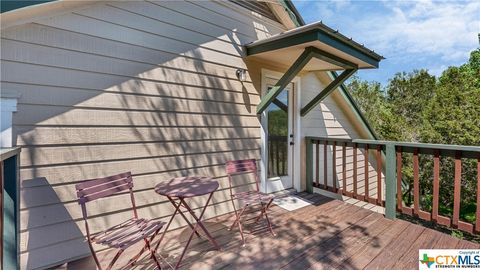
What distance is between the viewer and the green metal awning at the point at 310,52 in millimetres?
3008

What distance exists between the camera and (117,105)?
2.56 meters

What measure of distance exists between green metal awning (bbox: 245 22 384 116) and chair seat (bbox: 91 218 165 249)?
235 centimetres

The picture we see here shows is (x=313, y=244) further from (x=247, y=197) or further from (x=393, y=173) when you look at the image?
(x=393, y=173)

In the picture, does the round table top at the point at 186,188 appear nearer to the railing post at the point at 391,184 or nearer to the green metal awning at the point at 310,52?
the green metal awning at the point at 310,52

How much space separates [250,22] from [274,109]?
1.43m

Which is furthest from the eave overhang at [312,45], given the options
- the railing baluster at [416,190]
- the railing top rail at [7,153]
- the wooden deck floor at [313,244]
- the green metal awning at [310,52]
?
the railing top rail at [7,153]

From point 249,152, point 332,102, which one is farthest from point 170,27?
point 332,102

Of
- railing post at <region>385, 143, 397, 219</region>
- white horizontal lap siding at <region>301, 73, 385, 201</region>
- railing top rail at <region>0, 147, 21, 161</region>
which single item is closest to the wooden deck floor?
railing post at <region>385, 143, 397, 219</region>

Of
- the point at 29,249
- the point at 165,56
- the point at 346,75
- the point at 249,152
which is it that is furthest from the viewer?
the point at 346,75

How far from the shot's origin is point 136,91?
2693mm

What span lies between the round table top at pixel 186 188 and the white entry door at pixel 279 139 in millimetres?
1708

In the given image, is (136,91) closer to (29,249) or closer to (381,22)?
(29,249)

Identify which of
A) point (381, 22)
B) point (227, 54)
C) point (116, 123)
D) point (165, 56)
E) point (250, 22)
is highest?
point (381, 22)

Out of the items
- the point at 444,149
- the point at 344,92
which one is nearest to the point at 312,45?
the point at 444,149
